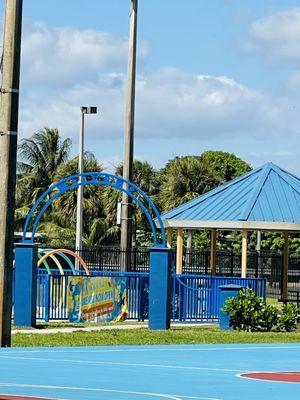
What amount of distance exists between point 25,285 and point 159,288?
3242 mm

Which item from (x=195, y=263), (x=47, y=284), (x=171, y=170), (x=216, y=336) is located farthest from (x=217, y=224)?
(x=171, y=170)

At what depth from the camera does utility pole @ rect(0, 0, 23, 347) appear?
2233 centimetres

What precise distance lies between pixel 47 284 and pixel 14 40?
10.5 metres

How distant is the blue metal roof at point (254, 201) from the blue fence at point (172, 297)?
5.66m

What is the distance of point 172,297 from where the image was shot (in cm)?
3291

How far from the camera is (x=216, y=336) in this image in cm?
2730

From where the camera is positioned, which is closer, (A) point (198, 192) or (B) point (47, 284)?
(B) point (47, 284)

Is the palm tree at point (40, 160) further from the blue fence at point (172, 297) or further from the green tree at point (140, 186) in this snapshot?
the blue fence at point (172, 297)

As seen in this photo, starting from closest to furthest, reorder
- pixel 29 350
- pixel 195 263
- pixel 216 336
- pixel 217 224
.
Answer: pixel 29 350
pixel 216 336
pixel 217 224
pixel 195 263

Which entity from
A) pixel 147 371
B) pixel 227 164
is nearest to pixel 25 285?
pixel 147 371

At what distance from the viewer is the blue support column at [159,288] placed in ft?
96.8

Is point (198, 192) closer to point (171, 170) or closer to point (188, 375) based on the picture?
point (171, 170)

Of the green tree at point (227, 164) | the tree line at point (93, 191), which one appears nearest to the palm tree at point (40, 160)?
the tree line at point (93, 191)

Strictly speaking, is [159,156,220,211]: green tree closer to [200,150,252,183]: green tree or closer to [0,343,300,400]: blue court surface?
[200,150,252,183]: green tree
